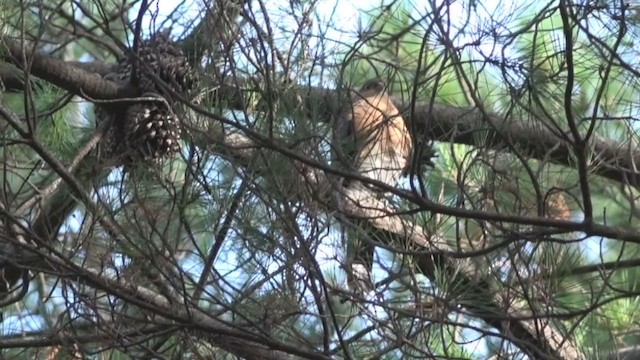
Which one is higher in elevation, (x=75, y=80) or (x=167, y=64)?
(x=75, y=80)

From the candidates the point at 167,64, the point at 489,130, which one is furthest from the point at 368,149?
the point at 167,64

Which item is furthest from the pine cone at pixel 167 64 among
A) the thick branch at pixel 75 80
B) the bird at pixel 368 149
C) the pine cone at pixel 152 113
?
the bird at pixel 368 149

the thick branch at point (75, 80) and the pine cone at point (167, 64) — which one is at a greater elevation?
the thick branch at point (75, 80)

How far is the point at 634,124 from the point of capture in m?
1.82

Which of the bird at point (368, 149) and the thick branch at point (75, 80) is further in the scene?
the thick branch at point (75, 80)

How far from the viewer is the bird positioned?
1785 millimetres

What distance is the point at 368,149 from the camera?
1860 millimetres

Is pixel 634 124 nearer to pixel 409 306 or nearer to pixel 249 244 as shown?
pixel 409 306

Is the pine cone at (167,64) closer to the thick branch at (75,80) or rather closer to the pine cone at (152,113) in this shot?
the pine cone at (152,113)

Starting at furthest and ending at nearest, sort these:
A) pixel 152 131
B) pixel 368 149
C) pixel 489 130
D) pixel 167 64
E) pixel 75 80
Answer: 1. pixel 75 80
2. pixel 152 131
3. pixel 167 64
4. pixel 368 149
5. pixel 489 130

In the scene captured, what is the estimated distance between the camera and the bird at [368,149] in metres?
1.79

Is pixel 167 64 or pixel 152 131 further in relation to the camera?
pixel 152 131

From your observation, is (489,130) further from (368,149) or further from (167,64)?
(167,64)

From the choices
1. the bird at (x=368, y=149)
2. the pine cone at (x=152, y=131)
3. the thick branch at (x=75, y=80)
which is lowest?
the bird at (x=368, y=149)
